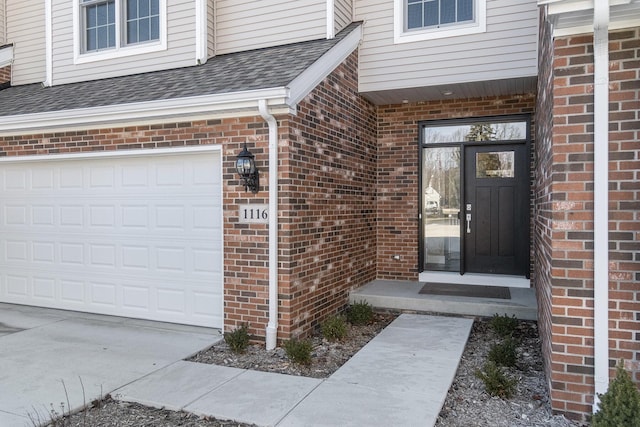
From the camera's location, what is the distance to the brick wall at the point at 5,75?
8664 millimetres

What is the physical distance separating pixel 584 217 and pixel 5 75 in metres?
9.98

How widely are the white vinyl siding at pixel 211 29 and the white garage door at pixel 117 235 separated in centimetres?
219

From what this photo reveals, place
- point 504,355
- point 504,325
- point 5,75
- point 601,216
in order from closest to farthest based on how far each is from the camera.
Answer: point 601,216 < point 504,355 < point 504,325 < point 5,75

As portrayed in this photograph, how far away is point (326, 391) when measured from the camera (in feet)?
12.6

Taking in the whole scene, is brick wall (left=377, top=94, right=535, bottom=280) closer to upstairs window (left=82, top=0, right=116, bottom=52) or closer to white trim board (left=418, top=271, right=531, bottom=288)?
white trim board (left=418, top=271, right=531, bottom=288)

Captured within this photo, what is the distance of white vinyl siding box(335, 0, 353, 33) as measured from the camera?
255 inches

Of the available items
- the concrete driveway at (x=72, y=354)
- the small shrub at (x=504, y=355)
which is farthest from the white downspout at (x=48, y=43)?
the small shrub at (x=504, y=355)

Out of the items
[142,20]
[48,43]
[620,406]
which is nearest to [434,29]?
[142,20]

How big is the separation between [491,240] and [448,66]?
280 centimetres

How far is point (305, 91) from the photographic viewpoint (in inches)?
205

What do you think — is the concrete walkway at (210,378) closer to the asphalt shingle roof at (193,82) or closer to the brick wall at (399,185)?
the brick wall at (399,185)

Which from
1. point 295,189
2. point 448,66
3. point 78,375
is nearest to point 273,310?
point 295,189

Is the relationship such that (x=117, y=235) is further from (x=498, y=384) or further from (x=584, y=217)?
(x=584, y=217)

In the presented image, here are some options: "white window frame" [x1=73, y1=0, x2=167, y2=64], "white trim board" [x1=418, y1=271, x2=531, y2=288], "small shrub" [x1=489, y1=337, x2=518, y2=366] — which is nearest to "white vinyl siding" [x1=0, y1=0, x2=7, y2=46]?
"white window frame" [x1=73, y1=0, x2=167, y2=64]
